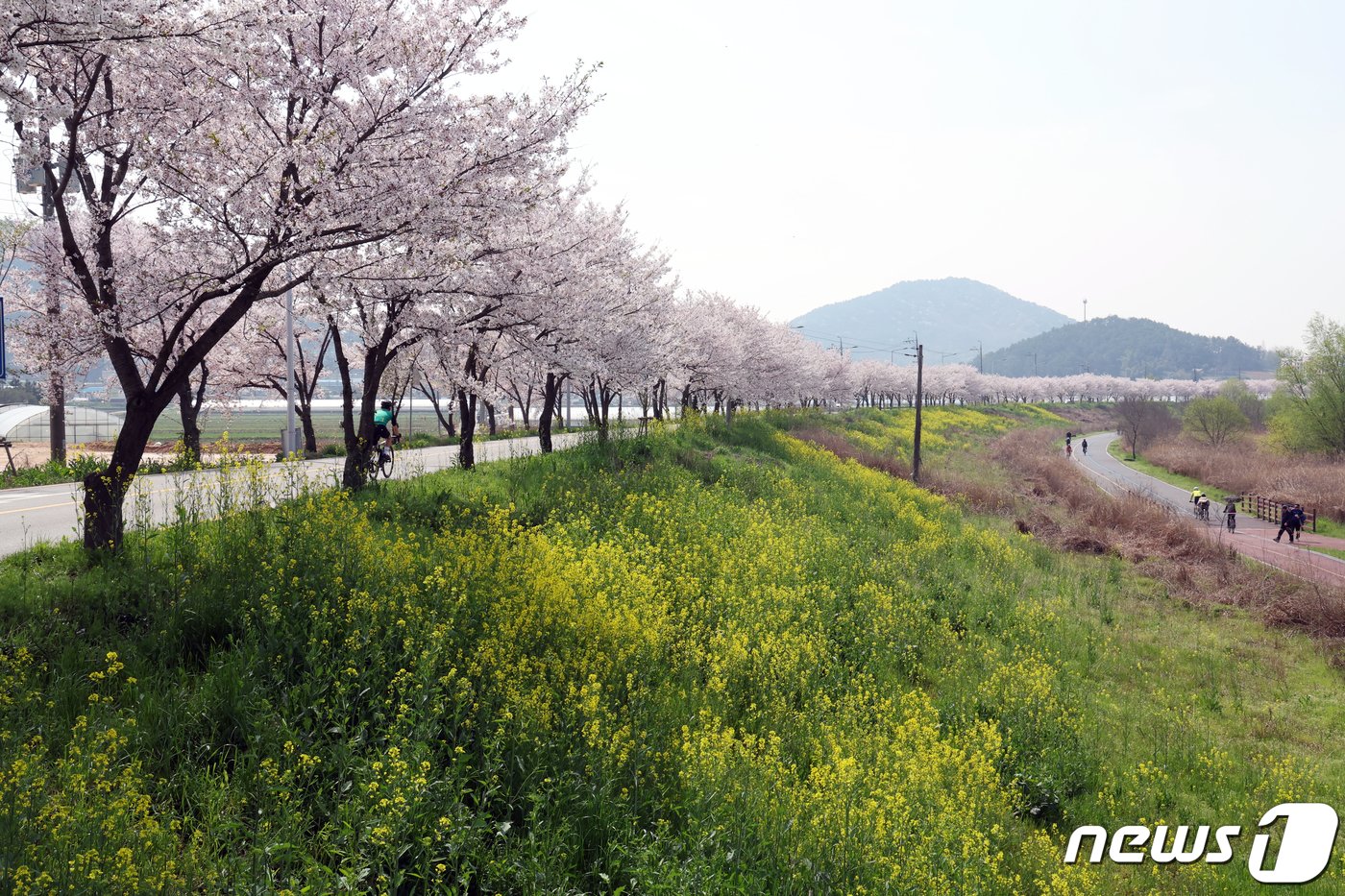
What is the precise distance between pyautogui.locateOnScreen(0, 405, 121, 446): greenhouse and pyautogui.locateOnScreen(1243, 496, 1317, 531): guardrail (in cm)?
6091

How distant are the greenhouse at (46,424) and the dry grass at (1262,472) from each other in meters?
62.8

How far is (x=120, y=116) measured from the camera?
883 cm

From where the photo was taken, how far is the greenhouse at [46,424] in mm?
42125

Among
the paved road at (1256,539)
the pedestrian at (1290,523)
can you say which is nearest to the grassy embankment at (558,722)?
the paved road at (1256,539)

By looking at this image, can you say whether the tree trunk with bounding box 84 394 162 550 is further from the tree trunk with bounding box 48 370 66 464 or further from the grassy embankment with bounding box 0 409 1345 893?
the tree trunk with bounding box 48 370 66 464

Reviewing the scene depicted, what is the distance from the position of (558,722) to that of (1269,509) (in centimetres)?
4383

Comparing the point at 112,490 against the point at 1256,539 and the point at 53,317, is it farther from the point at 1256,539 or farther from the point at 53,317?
the point at 1256,539

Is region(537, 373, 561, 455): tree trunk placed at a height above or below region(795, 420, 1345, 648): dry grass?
above

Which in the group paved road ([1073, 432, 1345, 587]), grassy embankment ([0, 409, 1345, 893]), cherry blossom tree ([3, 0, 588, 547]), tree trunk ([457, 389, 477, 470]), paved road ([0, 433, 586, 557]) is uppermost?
cherry blossom tree ([3, 0, 588, 547])

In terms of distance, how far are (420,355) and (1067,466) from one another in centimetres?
4513

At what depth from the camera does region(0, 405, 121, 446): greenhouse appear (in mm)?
42125

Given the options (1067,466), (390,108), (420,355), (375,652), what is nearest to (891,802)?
(375,652)

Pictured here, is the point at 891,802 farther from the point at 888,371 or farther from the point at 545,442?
the point at 888,371

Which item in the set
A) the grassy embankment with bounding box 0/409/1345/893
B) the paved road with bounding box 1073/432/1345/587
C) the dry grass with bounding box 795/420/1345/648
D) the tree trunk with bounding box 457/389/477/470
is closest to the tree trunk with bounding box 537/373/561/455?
the tree trunk with bounding box 457/389/477/470
